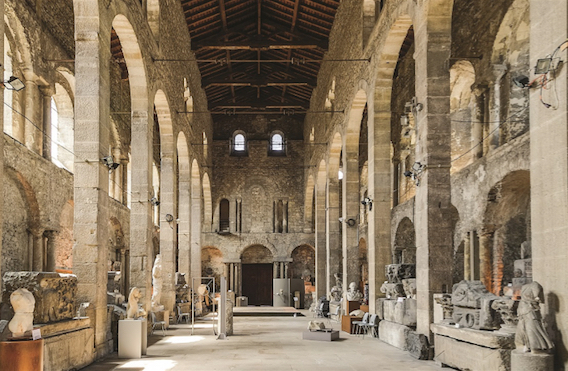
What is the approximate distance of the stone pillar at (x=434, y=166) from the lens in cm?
1035

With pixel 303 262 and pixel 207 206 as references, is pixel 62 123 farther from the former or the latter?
pixel 303 262

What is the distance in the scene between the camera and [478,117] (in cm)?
1672

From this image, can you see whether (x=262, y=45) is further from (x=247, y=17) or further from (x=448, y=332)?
(x=448, y=332)

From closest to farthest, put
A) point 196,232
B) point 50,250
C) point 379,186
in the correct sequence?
point 379,186, point 50,250, point 196,232

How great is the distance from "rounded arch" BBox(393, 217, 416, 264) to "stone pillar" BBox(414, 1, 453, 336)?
11907 mm

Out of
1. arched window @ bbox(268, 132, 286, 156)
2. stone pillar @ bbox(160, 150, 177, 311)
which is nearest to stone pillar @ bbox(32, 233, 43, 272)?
stone pillar @ bbox(160, 150, 177, 311)

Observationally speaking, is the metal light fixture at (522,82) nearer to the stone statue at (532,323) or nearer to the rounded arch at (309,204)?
the stone statue at (532,323)

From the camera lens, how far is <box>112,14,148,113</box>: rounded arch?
43.7 feet

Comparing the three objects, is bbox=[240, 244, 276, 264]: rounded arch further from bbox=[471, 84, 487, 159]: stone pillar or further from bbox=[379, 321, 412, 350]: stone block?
bbox=[379, 321, 412, 350]: stone block

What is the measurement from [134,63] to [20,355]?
9.39 meters

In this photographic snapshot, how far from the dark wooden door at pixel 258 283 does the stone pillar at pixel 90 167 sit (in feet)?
83.3

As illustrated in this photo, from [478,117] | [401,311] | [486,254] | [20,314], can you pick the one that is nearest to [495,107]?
[478,117]

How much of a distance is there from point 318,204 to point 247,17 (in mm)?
8551

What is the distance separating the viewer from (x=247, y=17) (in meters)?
25.2
